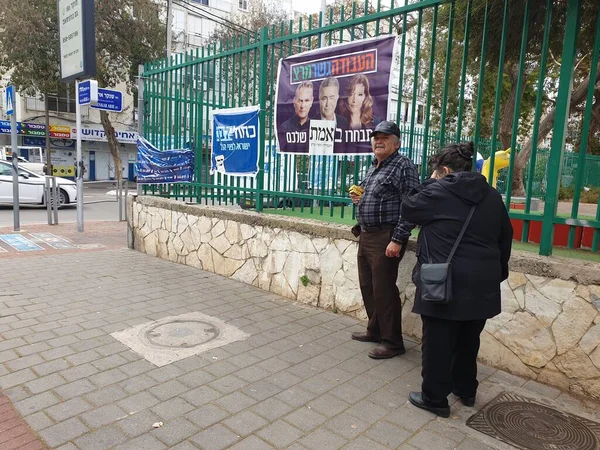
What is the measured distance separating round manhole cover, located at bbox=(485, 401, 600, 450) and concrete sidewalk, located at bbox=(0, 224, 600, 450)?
124 mm

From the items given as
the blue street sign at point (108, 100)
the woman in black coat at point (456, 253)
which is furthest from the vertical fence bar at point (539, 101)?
the blue street sign at point (108, 100)

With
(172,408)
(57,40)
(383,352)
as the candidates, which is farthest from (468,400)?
(57,40)

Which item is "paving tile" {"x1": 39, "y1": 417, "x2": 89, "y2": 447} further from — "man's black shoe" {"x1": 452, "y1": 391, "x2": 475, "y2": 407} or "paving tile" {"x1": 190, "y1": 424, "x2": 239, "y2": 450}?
"man's black shoe" {"x1": 452, "y1": 391, "x2": 475, "y2": 407}

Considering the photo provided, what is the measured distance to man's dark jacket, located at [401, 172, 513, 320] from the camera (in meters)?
2.71

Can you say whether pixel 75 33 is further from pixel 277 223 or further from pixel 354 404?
pixel 354 404

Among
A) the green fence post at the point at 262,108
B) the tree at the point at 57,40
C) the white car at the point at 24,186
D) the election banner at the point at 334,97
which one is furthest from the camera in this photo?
the tree at the point at 57,40

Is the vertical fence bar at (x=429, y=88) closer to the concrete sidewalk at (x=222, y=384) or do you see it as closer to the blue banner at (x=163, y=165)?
the concrete sidewalk at (x=222, y=384)

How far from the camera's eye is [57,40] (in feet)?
66.3

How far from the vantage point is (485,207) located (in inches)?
108

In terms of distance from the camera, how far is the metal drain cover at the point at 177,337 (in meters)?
3.71

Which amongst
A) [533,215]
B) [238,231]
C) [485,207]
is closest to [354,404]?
[485,207]

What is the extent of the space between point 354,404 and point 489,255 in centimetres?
130

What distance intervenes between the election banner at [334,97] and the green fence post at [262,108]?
0.27m

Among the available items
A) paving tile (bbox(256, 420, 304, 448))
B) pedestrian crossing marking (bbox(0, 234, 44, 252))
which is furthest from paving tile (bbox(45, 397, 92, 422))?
pedestrian crossing marking (bbox(0, 234, 44, 252))
